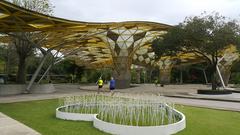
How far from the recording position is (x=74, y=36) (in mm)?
39594

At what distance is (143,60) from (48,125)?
55087 mm

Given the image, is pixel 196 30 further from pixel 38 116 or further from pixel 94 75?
pixel 94 75

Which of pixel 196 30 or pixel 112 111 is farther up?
pixel 196 30

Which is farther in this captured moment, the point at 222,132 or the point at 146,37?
the point at 146,37

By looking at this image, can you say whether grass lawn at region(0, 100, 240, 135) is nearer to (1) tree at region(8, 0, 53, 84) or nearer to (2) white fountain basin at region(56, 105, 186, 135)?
(2) white fountain basin at region(56, 105, 186, 135)

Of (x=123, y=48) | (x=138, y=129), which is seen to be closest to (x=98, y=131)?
(x=138, y=129)

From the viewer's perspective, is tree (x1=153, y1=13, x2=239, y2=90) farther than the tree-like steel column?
No

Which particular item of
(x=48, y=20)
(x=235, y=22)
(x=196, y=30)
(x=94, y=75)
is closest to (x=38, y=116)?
(x=48, y=20)

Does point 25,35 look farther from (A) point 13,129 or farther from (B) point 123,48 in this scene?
(A) point 13,129

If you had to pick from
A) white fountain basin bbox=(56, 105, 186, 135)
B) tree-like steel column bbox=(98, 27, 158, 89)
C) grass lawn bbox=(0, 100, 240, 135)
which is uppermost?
tree-like steel column bbox=(98, 27, 158, 89)

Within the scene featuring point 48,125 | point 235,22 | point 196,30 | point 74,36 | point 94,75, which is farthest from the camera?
point 94,75

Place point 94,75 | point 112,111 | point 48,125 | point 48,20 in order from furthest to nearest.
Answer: point 94,75
point 48,20
point 112,111
point 48,125

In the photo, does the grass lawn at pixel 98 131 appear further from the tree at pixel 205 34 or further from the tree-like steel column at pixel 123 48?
the tree-like steel column at pixel 123 48

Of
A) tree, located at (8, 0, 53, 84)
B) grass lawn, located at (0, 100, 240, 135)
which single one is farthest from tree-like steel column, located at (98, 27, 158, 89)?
grass lawn, located at (0, 100, 240, 135)
